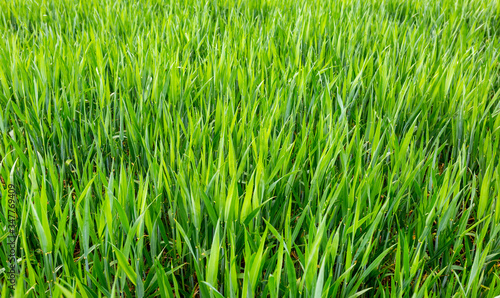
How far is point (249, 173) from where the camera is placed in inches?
40.1

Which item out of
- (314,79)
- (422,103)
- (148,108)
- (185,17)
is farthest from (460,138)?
(185,17)

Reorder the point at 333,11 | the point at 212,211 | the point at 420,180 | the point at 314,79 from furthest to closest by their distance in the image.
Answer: the point at 333,11 → the point at 314,79 → the point at 420,180 → the point at 212,211

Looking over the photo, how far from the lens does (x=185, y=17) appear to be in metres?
2.20

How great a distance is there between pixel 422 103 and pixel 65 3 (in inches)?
91.6

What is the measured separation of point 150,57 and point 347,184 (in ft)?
3.26

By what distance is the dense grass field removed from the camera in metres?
0.72

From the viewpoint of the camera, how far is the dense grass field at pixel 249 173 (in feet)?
2.35

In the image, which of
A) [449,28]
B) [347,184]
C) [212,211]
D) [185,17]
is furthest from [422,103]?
[185,17]

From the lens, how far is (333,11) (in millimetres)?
2334

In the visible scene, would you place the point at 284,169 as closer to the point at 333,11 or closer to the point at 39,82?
the point at 39,82

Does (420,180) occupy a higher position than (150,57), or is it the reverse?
(150,57)

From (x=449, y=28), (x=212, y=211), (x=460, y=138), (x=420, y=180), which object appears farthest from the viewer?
(x=449, y=28)

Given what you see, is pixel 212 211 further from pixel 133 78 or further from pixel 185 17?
pixel 185 17

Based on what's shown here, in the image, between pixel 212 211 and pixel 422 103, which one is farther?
pixel 422 103
